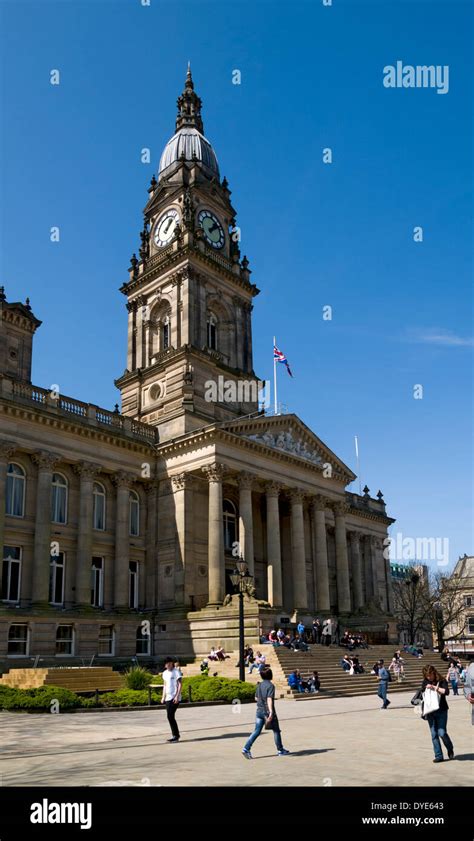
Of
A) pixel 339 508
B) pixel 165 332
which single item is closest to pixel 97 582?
pixel 339 508

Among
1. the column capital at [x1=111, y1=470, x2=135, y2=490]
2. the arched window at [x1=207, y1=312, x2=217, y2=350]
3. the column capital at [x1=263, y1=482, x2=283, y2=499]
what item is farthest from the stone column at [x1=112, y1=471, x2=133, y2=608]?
the arched window at [x1=207, y1=312, x2=217, y2=350]

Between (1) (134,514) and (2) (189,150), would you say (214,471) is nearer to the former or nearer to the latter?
(1) (134,514)

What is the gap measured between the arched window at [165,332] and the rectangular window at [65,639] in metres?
24.1

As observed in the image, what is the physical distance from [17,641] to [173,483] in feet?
45.0

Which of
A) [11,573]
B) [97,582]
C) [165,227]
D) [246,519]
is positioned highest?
[165,227]

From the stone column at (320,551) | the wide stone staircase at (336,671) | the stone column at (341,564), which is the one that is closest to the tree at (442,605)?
the stone column at (341,564)

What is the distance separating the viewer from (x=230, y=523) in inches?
1978

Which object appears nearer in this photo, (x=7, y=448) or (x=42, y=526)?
(x=7, y=448)

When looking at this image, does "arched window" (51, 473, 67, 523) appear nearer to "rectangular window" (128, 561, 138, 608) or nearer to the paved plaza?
"rectangular window" (128, 561, 138, 608)

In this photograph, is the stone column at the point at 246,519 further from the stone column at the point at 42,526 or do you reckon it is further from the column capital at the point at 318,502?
the stone column at the point at 42,526

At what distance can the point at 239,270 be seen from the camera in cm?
6075

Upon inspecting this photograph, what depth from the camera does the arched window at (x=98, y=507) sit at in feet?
143

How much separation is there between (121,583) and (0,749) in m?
28.6
